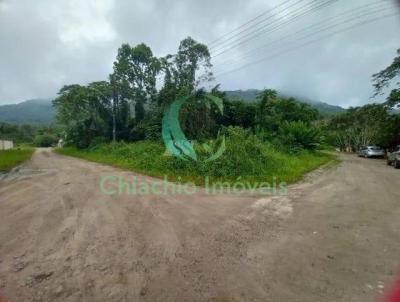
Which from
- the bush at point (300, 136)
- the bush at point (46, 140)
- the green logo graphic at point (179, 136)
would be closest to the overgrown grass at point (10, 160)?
the green logo graphic at point (179, 136)

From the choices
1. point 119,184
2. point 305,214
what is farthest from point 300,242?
point 119,184

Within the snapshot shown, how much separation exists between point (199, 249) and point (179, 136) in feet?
48.1

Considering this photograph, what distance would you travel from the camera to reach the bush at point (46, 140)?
6825 centimetres

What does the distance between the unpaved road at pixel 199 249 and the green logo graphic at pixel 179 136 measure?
5.20m

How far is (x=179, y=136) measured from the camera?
1853 centimetres

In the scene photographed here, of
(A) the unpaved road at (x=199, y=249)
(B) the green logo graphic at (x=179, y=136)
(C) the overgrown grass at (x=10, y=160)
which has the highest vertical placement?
(B) the green logo graphic at (x=179, y=136)

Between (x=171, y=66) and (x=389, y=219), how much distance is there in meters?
25.5

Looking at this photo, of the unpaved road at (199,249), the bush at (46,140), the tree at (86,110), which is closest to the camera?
the unpaved road at (199,249)

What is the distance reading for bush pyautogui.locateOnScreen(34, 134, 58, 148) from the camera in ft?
224

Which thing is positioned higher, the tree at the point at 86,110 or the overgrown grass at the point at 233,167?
the tree at the point at 86,110

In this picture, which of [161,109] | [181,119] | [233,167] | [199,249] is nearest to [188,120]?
[181,119]

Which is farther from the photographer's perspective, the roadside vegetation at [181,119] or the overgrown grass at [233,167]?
the roadside vegetation at [181,119]

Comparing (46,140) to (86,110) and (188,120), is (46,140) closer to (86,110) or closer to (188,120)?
(86,110)

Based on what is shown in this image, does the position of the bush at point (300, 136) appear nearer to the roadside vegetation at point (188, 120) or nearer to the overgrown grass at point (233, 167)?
the roadside vegetation at point (188, 120)
